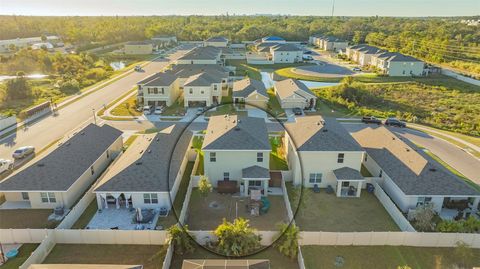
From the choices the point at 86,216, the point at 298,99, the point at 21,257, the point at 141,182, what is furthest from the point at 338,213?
the point at 298,99

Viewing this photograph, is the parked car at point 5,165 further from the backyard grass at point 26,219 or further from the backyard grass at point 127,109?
the backyard grass at point 127,109

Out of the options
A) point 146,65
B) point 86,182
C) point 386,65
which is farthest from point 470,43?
point 86,182

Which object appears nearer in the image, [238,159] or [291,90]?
[238,159]

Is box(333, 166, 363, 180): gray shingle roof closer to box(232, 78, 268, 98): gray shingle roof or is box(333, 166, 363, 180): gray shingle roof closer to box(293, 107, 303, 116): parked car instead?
box(293, 107, 303, 116): parked car

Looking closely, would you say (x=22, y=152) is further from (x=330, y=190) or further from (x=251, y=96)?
(x=330, y=190)

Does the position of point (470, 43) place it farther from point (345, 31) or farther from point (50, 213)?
point (50, 213)

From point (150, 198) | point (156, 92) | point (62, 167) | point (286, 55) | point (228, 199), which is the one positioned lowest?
point (228, 199)

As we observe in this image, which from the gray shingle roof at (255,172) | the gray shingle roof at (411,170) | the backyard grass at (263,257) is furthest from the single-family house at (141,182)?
the gray shingle roof at (411,170)

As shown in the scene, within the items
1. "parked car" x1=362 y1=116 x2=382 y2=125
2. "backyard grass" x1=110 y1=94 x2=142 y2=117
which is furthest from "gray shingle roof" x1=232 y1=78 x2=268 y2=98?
"backyard grass" x1=110 y1=94 x2=142 y2=117
